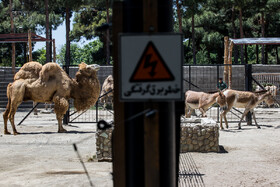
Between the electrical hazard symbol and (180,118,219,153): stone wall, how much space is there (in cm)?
786

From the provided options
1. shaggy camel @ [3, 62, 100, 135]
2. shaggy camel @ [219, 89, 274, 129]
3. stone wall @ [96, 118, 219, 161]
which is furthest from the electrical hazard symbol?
shaggy camel @ [219, 89, 274, 129]

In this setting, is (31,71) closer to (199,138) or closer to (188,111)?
(188,111)

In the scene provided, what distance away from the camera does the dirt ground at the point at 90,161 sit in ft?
27.2

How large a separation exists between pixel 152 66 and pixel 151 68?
0.02m

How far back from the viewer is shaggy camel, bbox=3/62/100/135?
15.6 metres

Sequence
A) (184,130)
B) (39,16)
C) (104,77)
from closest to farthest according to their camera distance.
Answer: (184,130), (104,77), (39,16)

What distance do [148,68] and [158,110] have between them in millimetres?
338

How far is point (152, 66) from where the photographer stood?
351 cm

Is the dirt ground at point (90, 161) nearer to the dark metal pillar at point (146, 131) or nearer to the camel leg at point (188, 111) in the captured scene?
the camel leg at point (188, 111)

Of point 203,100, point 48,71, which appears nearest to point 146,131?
point 48,71

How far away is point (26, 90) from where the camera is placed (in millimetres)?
15672

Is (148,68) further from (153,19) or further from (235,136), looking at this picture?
Answer: (235,136)

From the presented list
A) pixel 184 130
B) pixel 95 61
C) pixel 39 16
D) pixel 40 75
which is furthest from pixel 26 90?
pixel 95 61

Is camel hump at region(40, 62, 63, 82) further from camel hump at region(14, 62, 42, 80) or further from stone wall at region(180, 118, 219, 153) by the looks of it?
stone wall at region(180, 118, 219, 153)
